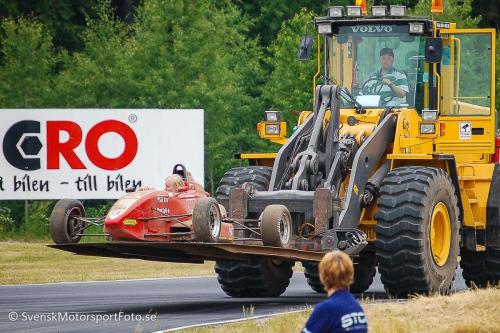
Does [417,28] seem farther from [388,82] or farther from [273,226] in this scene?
[273,226]

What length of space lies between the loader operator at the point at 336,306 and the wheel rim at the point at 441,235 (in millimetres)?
10410

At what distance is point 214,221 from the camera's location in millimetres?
19344

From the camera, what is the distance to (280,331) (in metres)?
16.2

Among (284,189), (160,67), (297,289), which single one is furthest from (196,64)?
(284,189)

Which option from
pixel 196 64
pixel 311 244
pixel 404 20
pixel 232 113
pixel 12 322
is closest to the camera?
pixel 12 322

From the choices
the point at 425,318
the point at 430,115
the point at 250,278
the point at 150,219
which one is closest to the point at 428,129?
the point at 430,115

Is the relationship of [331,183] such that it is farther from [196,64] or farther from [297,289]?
[196,64]

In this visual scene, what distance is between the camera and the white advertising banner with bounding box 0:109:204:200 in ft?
125

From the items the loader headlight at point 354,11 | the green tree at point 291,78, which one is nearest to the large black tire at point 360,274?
the loader headlight at point 354,11

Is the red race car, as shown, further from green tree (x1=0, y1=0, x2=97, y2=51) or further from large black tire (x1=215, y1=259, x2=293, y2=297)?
green tree (x1=0, y1=0, x2=97, y2=51)

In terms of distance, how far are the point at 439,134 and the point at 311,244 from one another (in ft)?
11.6

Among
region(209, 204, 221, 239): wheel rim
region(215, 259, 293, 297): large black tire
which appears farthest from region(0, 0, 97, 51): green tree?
region(209, 204, 221, 239): wheel rim

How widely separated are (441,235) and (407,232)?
4.38 feet

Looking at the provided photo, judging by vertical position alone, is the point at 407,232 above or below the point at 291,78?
below
